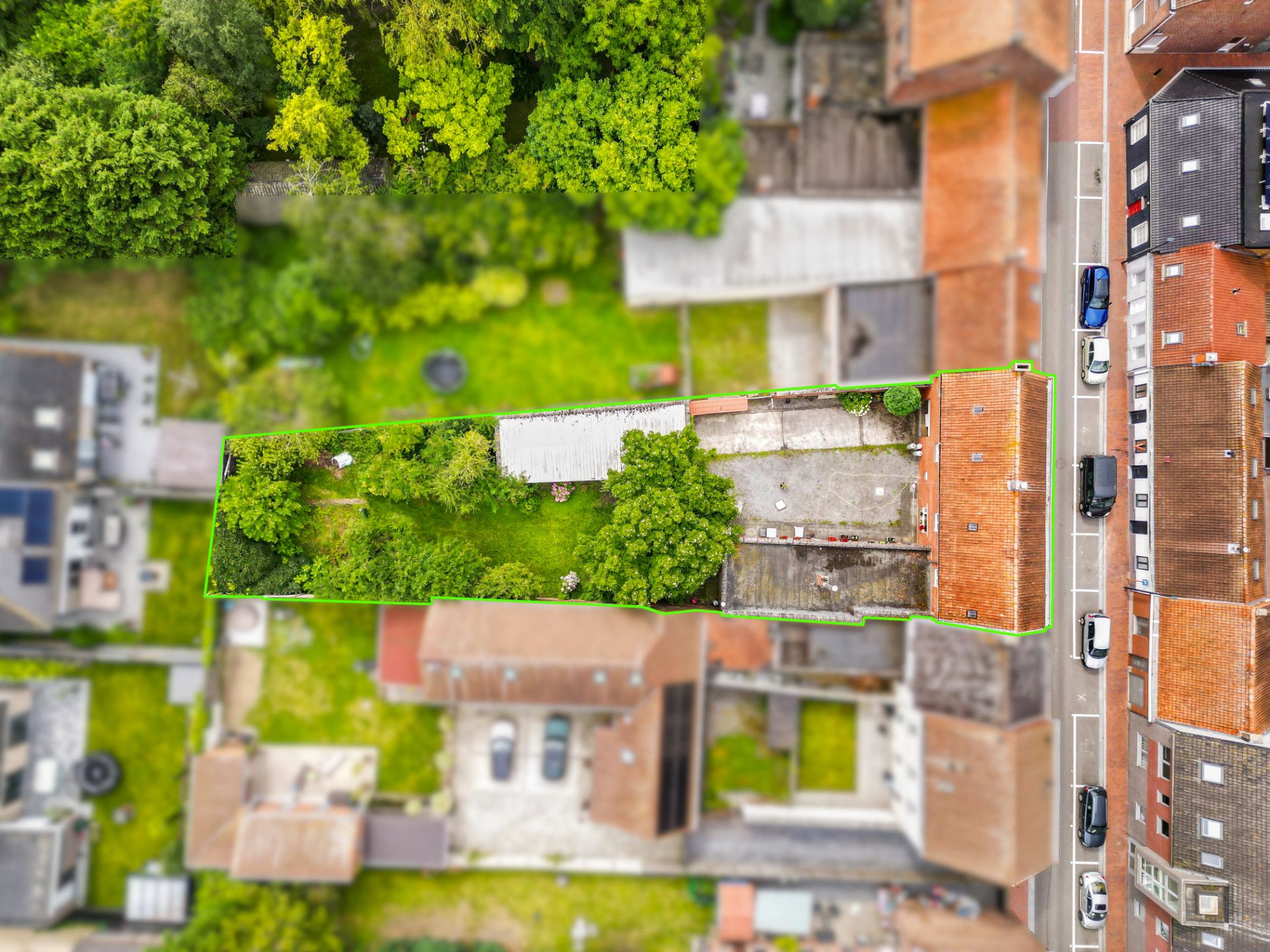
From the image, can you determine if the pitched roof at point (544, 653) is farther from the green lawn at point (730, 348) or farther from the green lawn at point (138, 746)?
the green lawn at point (138, 746)

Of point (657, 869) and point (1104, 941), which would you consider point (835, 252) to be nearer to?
point (657, 869)

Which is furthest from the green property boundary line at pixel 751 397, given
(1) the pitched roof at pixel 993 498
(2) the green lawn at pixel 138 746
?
(2) the green lawn at pixel 138 746

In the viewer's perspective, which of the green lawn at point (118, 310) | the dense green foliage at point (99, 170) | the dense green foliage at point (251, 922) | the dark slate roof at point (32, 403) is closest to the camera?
the dense green foliage at point (99, 170)

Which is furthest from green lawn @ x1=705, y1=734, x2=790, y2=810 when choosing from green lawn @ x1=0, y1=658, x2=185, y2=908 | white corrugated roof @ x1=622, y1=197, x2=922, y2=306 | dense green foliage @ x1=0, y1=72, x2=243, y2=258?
dense green foliage @ x1=0, y1=72, x2=243, y2=258

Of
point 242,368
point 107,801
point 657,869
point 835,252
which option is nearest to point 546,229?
point 835,252

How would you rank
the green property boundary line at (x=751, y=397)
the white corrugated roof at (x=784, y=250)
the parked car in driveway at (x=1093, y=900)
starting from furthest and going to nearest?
1. the parked car in driveway at (x=1093, y=900)
2. the white corrugated roof at (x=784, y=250)
3. the green property boundary line at (x=751, y=397)
